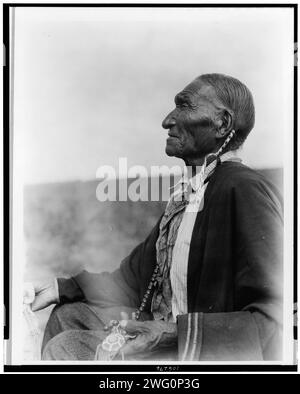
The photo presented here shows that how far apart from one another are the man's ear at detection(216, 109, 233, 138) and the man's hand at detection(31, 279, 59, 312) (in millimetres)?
1073

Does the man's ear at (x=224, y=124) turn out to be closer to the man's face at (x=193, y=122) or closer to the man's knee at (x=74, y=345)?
the man's face at (x=193, y=122)

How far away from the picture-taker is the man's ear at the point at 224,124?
4.44 meters

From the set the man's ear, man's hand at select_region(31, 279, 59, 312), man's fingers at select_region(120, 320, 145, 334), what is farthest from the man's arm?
the man's ear

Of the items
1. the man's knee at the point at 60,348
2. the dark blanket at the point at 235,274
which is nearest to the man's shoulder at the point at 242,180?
the dark blanket at the point at 235,274

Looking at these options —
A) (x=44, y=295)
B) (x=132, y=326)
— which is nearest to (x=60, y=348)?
(x=44, y=295)

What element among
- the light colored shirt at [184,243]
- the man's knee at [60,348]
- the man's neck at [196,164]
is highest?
the man's neck at [196,164]

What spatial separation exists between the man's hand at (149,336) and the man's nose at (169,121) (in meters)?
0.93

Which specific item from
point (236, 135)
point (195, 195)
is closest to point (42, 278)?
point (195, 195)

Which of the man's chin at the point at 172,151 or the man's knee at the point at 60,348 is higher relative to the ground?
the man's chin at the point at 172,151

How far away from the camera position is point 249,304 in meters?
4.27

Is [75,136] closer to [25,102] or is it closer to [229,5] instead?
[25,102]

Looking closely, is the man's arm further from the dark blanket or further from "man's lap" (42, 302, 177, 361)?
the dark blanket

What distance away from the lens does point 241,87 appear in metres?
4.46

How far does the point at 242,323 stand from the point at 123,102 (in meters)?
1.20
